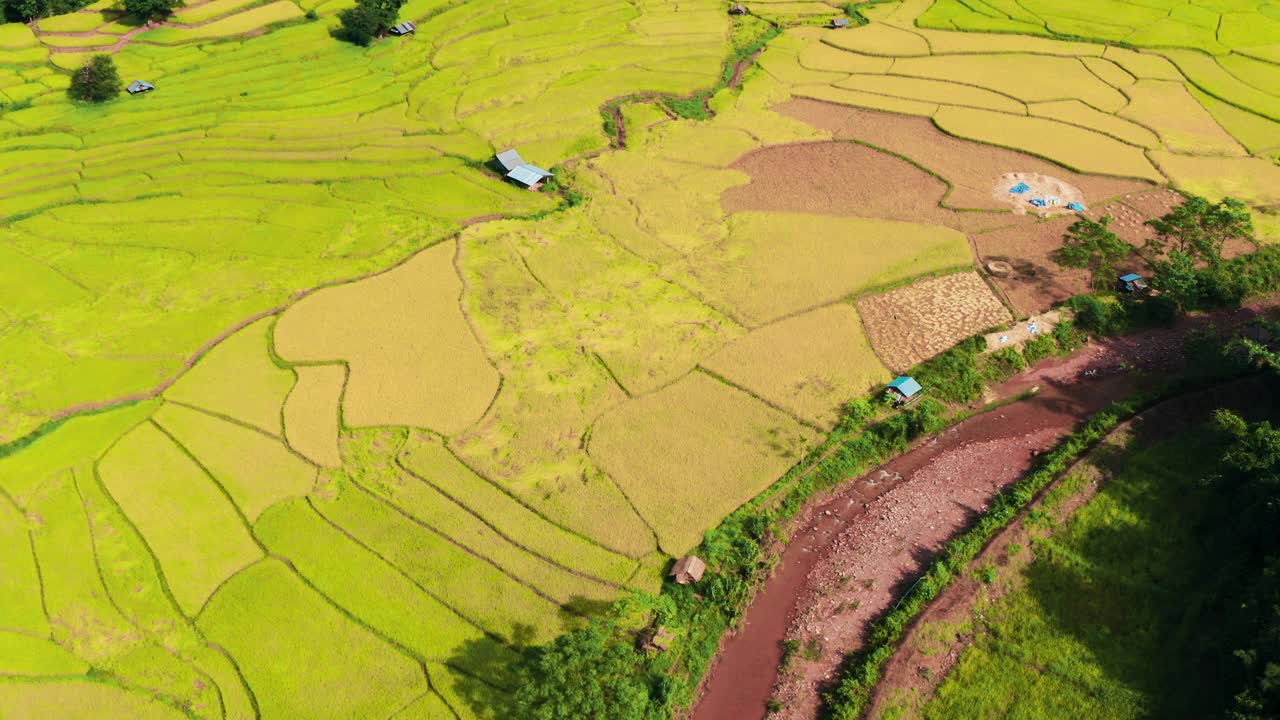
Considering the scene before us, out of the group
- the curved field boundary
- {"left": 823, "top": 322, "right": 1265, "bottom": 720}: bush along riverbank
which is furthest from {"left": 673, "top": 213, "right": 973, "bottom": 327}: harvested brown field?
the curved field boundary

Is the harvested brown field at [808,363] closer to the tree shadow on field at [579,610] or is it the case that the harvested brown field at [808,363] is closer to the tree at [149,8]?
the tree shadow on field at [579,610]

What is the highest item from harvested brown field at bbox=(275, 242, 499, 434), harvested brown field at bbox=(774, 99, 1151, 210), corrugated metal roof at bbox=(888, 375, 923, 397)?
harvested brown field at bbox=(774, 99, 1151, 210)

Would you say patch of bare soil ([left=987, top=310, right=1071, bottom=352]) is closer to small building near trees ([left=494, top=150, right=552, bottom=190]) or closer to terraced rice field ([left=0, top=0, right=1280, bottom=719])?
terraced rice field ([left=0, top=0, right=1280, bottom=719])

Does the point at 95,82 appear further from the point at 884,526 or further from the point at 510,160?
the point at 884,526

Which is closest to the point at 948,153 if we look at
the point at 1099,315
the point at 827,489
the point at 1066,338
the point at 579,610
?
the point at 1099,315

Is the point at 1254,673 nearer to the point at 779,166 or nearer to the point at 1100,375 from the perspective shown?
the point at 1100,375
